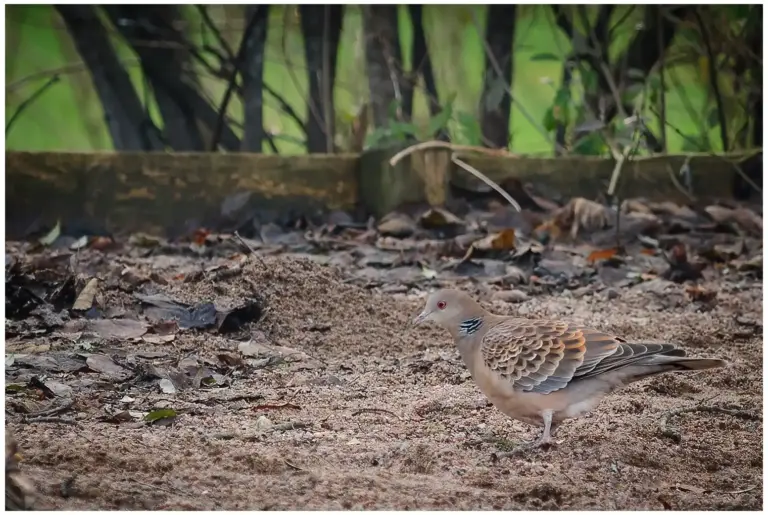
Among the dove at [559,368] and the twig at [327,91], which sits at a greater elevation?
Answer: the twig at [327,91]

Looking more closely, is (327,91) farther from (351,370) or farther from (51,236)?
(351,370)

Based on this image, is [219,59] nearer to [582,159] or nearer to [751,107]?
[582,159]

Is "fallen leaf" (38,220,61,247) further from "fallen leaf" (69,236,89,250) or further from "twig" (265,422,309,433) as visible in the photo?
"twig" (265,422,309,433)

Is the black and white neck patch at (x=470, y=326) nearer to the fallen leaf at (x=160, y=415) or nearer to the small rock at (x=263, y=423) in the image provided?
the small rock at (x=263, y=423)

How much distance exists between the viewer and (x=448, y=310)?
2246mm

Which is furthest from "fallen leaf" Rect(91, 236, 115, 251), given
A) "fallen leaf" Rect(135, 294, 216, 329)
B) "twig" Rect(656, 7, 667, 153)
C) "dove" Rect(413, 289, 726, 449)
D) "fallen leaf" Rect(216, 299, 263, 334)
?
"twig" Rect(656, 7, 667, 153)

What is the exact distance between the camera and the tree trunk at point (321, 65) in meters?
3.82

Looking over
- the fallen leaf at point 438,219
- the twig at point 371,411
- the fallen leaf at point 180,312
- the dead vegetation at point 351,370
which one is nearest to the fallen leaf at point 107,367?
the dead vegetation at point 351,370

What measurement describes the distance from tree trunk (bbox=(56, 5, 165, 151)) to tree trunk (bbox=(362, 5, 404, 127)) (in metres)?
0.93

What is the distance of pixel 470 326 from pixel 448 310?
76 millimetres

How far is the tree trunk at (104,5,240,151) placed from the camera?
3744 mm

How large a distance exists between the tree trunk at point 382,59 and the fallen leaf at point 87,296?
1.75 meters

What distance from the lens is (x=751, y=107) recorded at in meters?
3.76

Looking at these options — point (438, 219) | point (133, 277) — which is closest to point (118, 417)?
point (133, 277)
